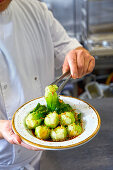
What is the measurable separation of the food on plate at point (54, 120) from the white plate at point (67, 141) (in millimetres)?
28

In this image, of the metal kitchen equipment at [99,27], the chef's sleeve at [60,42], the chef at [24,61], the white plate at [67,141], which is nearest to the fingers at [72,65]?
the chef at [24,61]

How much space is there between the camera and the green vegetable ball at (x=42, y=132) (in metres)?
0.87

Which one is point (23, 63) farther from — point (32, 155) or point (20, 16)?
point (32, 155)

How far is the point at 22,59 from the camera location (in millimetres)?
1250

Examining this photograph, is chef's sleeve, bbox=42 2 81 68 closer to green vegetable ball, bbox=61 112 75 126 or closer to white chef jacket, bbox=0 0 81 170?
white chef jacket, bbox=0 0 81 170

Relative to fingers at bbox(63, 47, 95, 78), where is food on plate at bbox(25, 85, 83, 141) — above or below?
below

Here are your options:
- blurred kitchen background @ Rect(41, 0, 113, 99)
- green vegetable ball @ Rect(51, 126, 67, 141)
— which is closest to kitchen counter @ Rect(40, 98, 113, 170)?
green vegetable ball @ Rect(51, 126, 67, 141)

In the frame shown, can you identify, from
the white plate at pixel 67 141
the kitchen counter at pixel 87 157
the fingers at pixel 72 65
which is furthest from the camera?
the fingers at pixel 72 65

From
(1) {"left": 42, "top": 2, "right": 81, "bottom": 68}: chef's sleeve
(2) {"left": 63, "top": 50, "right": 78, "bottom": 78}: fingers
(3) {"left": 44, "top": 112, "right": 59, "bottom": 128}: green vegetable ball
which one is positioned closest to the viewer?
(3) {"left": 44, "top": 112, "right": 59, "bottom": 128}: green vegetable ball

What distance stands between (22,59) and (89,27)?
214 cm

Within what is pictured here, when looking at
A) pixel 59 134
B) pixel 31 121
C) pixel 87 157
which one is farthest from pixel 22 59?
pixel 87 157

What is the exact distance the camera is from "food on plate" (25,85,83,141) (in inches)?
34.9

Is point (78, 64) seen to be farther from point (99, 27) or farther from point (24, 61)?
point (99, 27)

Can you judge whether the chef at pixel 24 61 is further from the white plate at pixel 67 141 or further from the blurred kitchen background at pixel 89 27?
the blurred kitchen background at pixel 89 27
